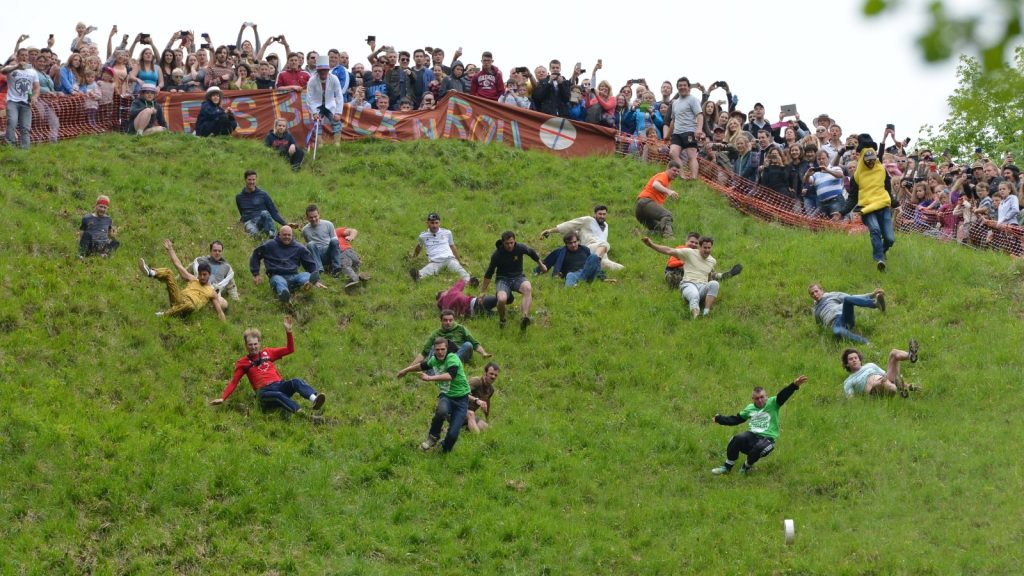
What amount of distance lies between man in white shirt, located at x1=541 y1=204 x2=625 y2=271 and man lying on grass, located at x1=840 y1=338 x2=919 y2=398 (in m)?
6.07

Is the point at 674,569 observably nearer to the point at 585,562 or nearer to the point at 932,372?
the point at 585,562

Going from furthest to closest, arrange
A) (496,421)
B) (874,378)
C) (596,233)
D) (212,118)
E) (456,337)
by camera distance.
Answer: (212,118) → (596,233) → (456,337) → (874,378) → (496,421)

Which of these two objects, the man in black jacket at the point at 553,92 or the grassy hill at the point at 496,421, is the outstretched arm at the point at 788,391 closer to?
the grassy hill at the point at 496,421

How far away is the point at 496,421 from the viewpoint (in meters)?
18.1

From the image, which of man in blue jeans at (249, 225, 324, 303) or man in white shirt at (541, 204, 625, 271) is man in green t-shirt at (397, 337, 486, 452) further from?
man in white shirt at (541, 204, 625, 271)

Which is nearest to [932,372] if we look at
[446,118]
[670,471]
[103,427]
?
[670,471]

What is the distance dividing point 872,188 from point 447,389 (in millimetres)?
9703

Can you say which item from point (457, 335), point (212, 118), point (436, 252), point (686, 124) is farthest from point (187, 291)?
point (686, 124)

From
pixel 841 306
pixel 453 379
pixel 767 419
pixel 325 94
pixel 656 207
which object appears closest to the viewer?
pixel 767 419

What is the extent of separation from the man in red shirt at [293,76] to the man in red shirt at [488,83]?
12.9 feet

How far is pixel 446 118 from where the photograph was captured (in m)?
30.5

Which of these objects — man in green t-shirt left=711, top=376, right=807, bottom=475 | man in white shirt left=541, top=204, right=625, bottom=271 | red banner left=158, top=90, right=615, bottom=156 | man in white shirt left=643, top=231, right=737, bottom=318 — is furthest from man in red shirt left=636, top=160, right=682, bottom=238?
man in green t-shirt left=711, top=376, right=807, bottom=475

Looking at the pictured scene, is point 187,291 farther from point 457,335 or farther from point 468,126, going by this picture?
point 468,126

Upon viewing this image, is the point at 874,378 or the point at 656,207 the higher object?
the point at 656,207
